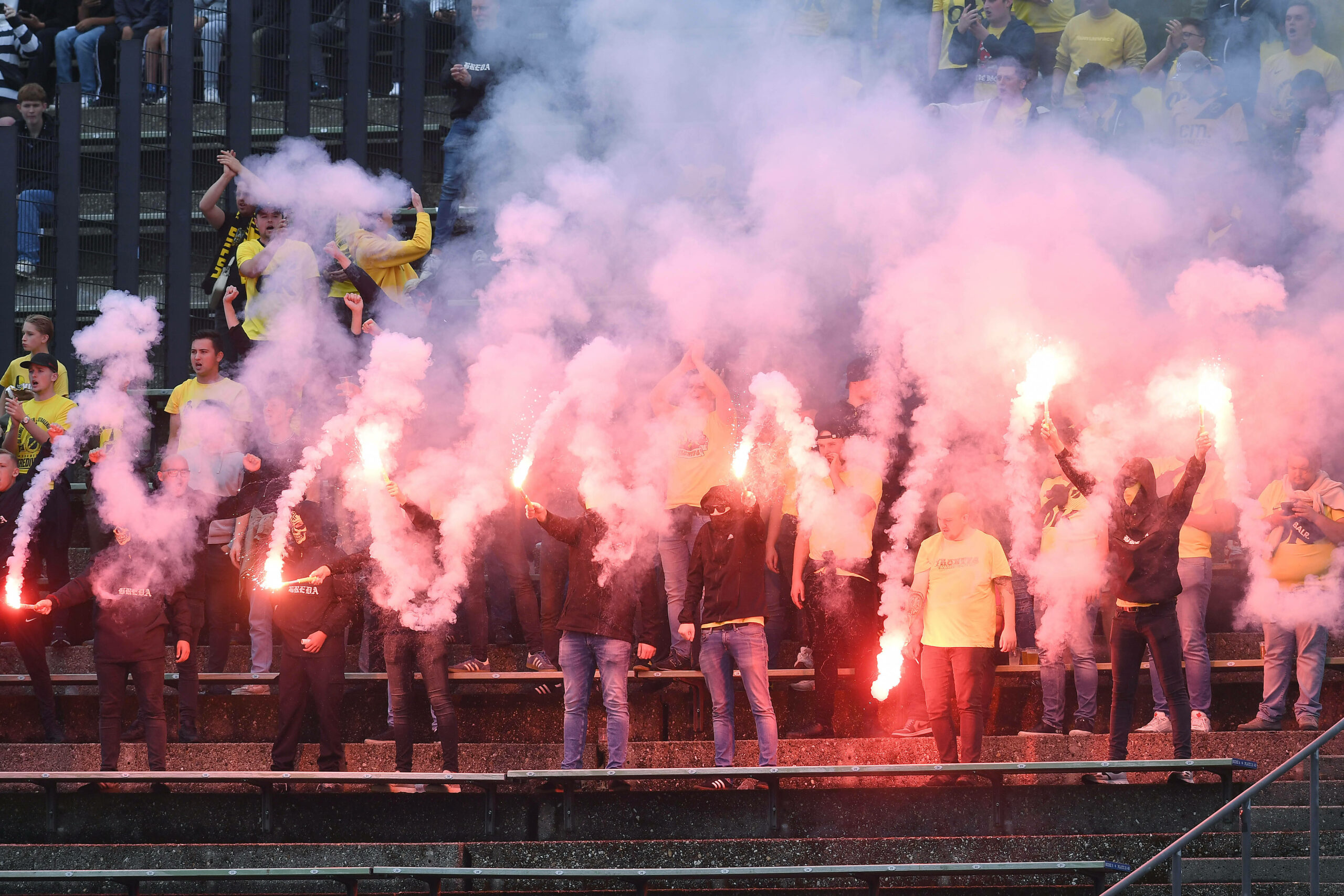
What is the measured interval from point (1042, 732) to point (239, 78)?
6.87 metres

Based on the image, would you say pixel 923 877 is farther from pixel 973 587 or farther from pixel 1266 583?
pixel 1266 583

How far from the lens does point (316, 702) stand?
6824 millimetres

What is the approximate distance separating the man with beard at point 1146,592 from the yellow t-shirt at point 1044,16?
136 inches

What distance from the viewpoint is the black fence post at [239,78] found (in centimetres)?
974

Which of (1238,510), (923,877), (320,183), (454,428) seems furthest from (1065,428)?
(320,183)

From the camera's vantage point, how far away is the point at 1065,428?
7.83 metres

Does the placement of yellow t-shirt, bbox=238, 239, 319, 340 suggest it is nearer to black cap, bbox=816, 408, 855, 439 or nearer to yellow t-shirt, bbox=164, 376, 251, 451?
yellow t-shirt, bbox=164, 376, 251, 451

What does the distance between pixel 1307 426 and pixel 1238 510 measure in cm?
90

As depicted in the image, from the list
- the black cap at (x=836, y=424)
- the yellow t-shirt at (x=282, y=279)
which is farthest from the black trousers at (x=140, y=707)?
the black cap at (x=836, y=424)

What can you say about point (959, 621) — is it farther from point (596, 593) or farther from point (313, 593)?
point (313, 593)

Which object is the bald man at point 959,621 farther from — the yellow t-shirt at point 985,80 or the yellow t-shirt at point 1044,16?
the yellow t-shirt at point 1044,16

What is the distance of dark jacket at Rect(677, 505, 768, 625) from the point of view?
6.68m

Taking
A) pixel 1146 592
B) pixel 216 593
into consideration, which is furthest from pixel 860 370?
pixel 216 593

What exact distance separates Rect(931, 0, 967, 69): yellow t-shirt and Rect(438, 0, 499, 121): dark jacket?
2838mm
